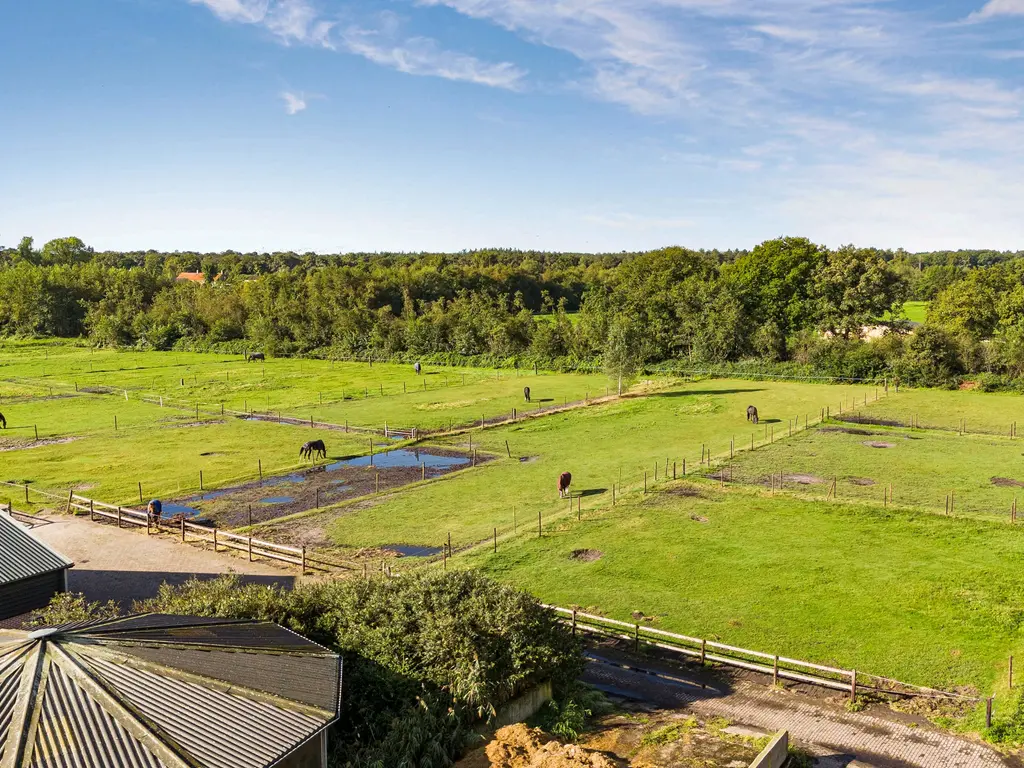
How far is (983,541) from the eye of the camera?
83.0 feet

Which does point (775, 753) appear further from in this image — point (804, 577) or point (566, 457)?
point (566, 457)

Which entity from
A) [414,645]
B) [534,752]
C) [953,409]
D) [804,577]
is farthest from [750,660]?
[953,409]

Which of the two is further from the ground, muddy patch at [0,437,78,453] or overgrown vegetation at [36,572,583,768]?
overgrown vegetation at [36,572,583,768]

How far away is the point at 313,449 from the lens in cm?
4128

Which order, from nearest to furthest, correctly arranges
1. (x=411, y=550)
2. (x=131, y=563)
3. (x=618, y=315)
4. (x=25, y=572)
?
(x=25, y=572), (x=131, y=563), (x=411, y=550), (x=618, y=315)

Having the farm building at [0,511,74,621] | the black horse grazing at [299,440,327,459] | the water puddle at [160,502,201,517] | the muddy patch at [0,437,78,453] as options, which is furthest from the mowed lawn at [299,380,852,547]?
the muddy patch at [0,437,78,453]

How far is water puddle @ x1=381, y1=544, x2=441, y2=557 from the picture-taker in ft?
84.0

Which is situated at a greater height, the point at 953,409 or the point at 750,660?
the point at 953,409

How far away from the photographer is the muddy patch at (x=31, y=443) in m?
43.9

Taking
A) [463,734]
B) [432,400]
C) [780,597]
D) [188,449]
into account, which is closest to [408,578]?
[463,734]

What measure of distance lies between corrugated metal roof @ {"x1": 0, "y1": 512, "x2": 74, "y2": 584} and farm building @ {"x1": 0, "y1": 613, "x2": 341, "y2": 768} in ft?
22.9

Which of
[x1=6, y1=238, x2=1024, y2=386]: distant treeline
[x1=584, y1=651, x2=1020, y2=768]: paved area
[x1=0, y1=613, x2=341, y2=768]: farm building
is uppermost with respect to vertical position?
[x1=6, y1=238, x2=1024, y2=386]: distant treeline

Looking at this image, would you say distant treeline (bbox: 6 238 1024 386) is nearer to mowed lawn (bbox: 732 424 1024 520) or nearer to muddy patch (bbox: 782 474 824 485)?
mowed lawn (bbox: 732 424 1024 520)

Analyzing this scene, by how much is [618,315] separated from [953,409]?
31.0 metres
